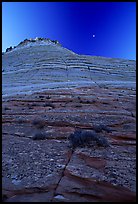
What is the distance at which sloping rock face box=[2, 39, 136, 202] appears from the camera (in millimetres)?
4598

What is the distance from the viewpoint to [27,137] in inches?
296

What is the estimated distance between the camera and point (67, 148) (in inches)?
258

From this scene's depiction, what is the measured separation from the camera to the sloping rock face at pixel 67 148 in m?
4.60

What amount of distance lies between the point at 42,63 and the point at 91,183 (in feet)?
69.3

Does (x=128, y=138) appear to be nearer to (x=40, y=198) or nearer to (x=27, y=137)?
(x=27, y=137)

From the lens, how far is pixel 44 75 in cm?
2064

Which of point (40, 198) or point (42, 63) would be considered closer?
point (40, 198)

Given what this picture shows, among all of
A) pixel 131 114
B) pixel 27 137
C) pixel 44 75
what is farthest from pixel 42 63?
pixel 27 137

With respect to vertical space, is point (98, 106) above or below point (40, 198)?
above

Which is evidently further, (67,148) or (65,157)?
(67,148)

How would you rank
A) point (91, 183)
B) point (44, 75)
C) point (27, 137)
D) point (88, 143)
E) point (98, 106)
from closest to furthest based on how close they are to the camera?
1. point (91, 183)
2. point (88, 143)
3. point (27, 137)
4. point (98, 106)
5. point (44, 75)

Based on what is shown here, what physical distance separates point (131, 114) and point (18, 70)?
1580cm

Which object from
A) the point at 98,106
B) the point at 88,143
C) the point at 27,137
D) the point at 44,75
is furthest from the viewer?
the point at 44,75

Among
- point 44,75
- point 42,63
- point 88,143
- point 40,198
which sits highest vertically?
point 42,63
